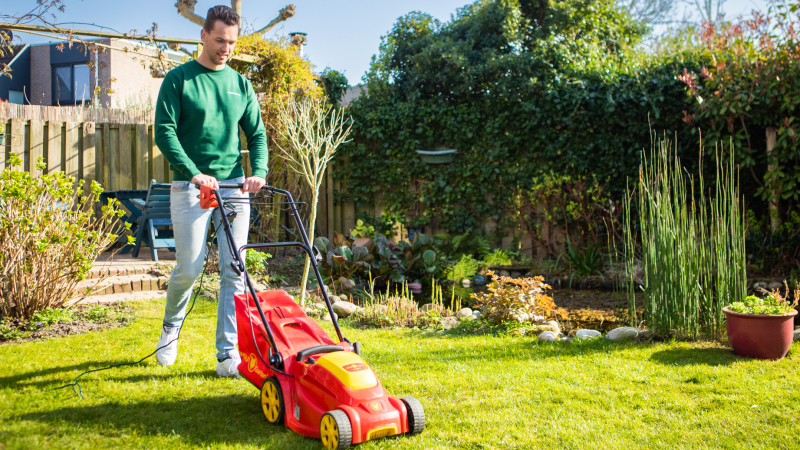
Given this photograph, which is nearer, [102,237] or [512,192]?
[102,237]

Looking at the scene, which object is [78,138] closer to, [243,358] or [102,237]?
[102,237]

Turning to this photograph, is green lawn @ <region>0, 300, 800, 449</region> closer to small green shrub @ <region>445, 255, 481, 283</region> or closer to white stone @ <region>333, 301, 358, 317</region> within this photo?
white stone @ <region>333, 301, 358, 317</region>

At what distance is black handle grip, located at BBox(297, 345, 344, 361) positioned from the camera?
210 centimetres

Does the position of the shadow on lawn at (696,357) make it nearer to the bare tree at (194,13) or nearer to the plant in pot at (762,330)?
the plant in pot at (762,330)

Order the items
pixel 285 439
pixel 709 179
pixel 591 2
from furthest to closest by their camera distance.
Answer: pixel 591 2
pixel 709 179
pixel 285 439

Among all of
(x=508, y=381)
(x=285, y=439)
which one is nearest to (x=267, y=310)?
(x=285, y=439)

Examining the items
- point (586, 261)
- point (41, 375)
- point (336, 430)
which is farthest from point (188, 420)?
point (586, 261)

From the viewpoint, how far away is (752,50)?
555cm

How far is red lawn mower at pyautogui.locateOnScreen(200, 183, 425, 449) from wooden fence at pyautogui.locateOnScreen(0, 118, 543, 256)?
517 centimetres

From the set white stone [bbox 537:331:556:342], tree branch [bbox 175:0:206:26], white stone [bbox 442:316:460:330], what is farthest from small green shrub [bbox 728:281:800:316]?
tree branch [bbox 175:0:206:26]

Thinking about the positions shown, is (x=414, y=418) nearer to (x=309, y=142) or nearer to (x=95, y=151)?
(x=309, y=142)

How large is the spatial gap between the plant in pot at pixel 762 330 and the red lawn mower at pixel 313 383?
2.16 metres

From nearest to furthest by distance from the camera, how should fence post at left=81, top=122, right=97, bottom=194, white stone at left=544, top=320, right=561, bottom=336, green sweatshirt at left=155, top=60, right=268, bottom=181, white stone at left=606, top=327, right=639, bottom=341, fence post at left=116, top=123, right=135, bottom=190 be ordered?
green sweatshirt at left=155, top=60, right=268, bottom=181, white stone at left=606, top=327, right=639, bottom=341, white stone at left=544, top=320, right=561, bottom=336, fence post at left=81, top=122, right=97, bottom=194, fence post at left=116, top=123, right=135, bottom=190

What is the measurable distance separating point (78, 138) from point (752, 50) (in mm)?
7558
